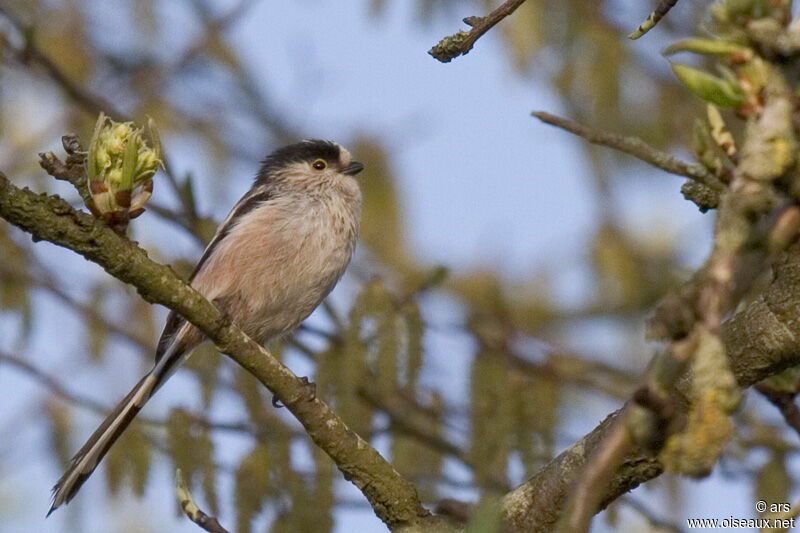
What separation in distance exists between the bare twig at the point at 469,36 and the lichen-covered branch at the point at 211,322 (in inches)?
34.4

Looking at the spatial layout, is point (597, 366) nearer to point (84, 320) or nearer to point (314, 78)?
point (84, 320)

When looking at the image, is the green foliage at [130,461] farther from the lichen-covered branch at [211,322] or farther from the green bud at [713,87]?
the green bud at [713,87]

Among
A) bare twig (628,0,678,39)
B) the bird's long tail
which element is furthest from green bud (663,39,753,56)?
the bird's long tail

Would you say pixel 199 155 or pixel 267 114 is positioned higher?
pixel 267 114

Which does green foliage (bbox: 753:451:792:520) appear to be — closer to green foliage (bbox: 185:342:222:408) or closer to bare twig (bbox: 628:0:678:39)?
bare twig (bbox: 628:0:678:39)

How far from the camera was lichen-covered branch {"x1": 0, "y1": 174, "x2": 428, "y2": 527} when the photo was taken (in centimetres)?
237

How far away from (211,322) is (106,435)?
1.53 meters

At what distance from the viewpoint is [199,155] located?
7449 mm

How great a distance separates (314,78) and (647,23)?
572cm

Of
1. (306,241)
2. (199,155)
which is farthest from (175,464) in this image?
(199,155)

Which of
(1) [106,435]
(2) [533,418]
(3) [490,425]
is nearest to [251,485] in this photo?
(1) [106,435]

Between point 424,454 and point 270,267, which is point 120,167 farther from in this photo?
point 424,454

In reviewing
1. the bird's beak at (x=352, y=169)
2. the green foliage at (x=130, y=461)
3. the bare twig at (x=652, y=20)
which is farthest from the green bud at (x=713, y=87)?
the bird's beak at (x=352, y=169)

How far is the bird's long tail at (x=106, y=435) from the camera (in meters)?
3.75
